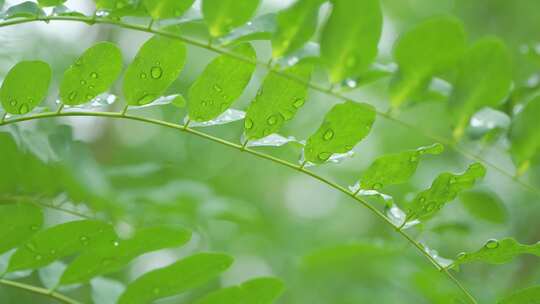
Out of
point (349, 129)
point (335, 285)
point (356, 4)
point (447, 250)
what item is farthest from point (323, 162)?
point (335, 285)

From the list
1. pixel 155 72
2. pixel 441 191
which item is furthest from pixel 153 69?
pixel 441 191

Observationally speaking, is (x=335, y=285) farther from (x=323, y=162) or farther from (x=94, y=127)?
(x=323, y=162)

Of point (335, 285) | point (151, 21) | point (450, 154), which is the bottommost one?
point (151, 21)

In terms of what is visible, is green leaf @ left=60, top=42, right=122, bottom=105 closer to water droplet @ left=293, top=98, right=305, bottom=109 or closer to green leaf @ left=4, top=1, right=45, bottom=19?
green leaf @ left=4, top=1, right=45, bottom=19

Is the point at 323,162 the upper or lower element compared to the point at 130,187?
lower

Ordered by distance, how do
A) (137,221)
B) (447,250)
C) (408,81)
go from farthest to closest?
(447,250)
(137,221)
(408,81)

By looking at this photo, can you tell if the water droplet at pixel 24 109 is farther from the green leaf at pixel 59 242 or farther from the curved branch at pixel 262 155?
the green leaf at pixel 59 242
